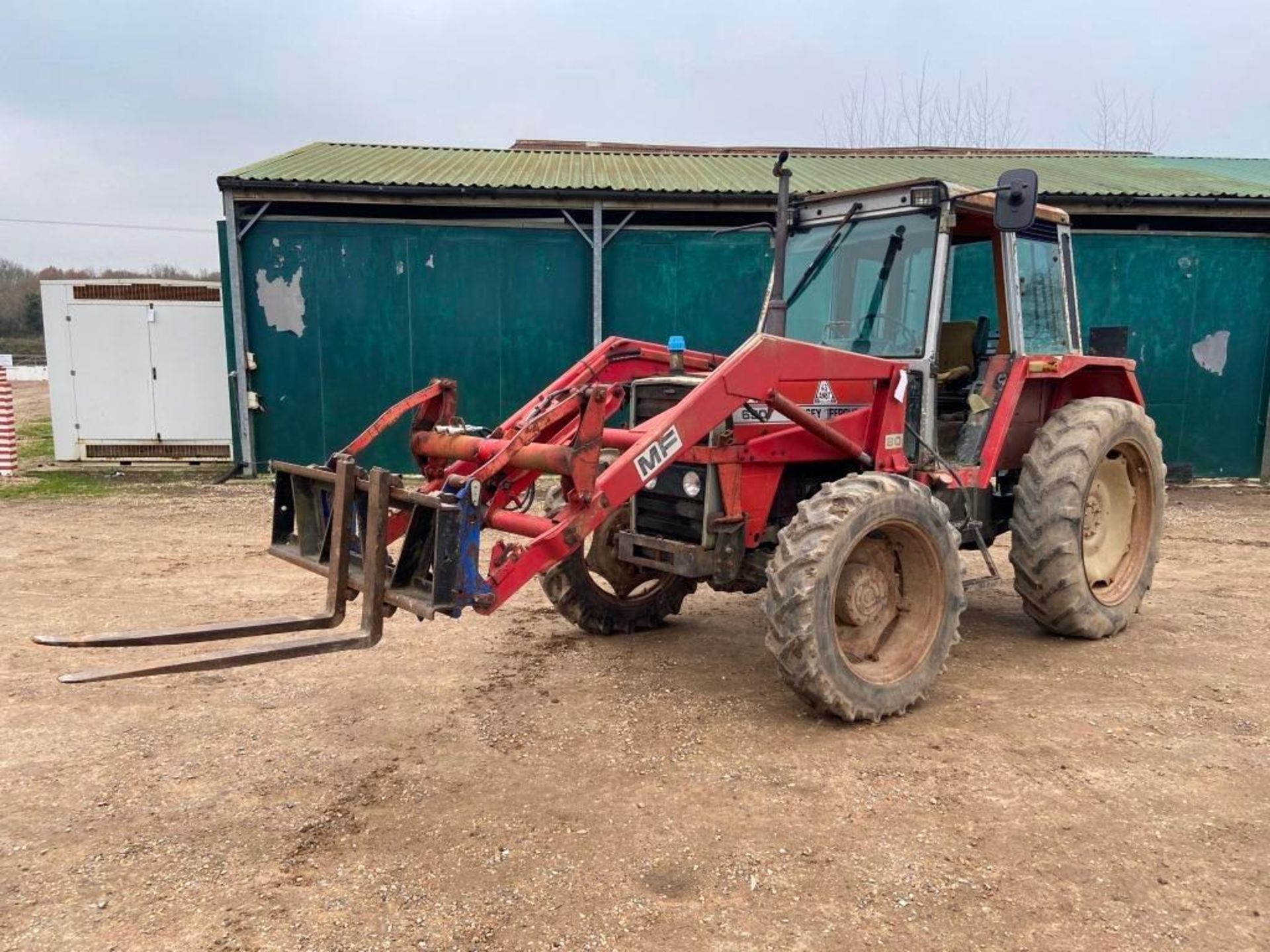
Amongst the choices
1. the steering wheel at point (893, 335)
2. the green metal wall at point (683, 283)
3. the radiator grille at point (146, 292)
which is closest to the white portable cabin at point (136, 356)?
the radiator grille at point (146, 292)

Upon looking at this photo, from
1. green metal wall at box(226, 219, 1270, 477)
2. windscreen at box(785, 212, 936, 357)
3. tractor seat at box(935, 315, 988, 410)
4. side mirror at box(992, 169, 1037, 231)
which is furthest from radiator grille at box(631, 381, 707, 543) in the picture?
green metal wall at box(226, 219, 1270, 477)

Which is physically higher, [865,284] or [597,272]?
[597,272]

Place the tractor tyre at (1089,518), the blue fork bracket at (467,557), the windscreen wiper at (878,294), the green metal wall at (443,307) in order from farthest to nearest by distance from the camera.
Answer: the green metal wall at (443,307), the tractor tyre at (1089,518), the windscreen wiper at (878,294), the blue fork bracket at (467,557)

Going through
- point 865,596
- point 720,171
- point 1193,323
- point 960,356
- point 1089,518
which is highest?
Result: point 720,171

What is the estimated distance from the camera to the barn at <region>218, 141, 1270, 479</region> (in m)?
11.1

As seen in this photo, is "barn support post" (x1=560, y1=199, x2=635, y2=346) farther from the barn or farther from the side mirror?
the side mirror

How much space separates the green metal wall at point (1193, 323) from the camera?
1137 centimetres

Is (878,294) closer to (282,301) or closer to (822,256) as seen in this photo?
(822,256)

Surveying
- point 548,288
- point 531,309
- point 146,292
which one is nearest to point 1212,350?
point 548,288

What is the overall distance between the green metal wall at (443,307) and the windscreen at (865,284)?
244 inches

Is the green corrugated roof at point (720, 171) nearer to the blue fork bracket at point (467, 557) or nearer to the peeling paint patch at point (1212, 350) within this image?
the peeling paint patch at point (1212, 350)

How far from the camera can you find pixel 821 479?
4867mm

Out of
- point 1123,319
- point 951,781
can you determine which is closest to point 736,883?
point 951,781

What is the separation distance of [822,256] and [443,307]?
23.5 feet
